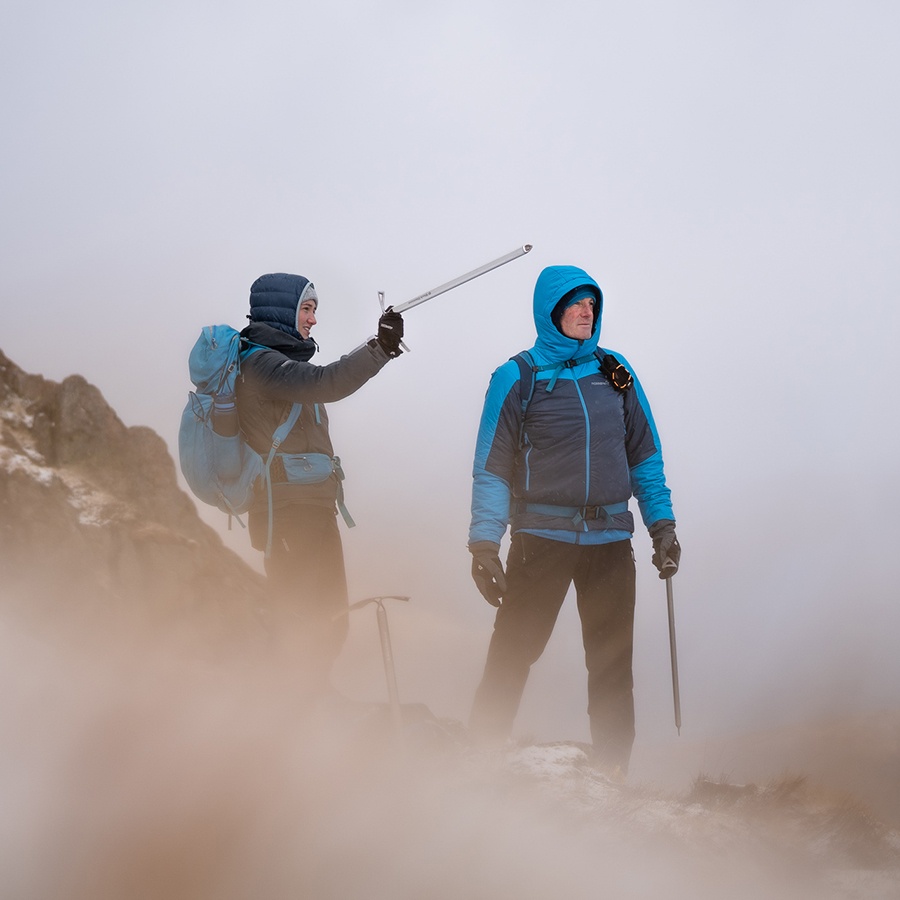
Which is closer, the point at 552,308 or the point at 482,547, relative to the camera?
the point at 482,547

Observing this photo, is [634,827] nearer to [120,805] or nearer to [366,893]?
[366,893]

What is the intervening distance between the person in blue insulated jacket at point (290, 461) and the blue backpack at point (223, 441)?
22 mm

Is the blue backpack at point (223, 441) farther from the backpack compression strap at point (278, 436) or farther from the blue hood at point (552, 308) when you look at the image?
the blue hood at point (552, 308)

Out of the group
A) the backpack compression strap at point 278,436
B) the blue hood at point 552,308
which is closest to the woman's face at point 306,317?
the backpack compression strap at point 278,436

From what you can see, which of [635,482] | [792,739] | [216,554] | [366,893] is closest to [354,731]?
[366,893]

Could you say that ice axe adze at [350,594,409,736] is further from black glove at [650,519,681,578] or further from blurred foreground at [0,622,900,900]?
black glove at [650,519,681,578]

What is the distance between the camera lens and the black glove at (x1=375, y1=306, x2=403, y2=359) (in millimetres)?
4906

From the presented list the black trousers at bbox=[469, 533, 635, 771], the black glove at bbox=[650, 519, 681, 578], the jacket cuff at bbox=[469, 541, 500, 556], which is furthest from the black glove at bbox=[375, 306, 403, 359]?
the black glove at bbox=[650, 519, 681, 578]

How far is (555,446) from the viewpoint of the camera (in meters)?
5.69

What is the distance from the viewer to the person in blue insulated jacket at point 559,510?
5645mm

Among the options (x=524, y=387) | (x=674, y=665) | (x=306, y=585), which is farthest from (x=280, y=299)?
(x=674, y=665)

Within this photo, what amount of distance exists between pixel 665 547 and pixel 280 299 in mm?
2586

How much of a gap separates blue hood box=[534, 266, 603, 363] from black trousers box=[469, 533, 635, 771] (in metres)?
1.06

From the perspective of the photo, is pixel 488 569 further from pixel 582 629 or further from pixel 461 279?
pixel 461 279
